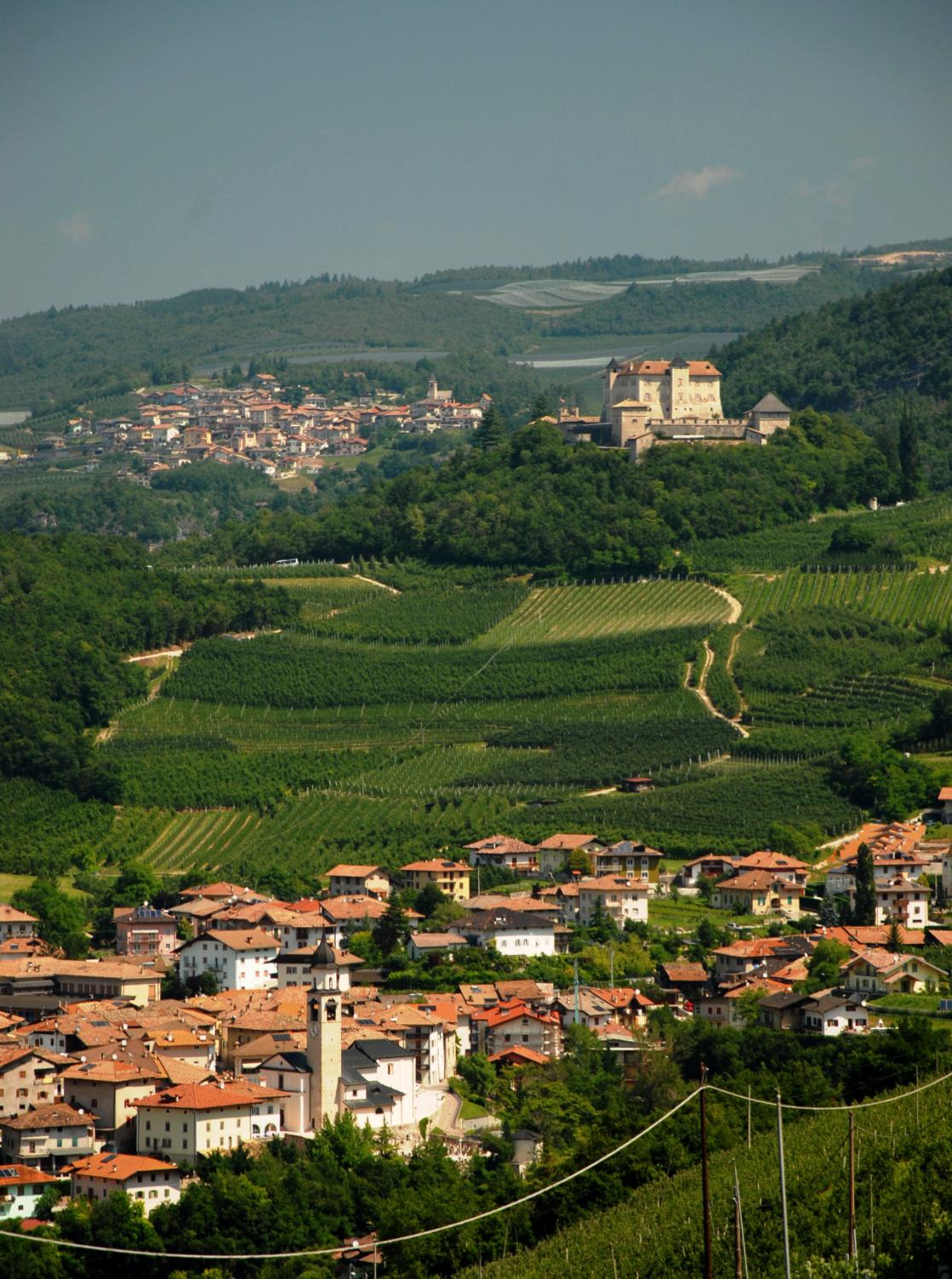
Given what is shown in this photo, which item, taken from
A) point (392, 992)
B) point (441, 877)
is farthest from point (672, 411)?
point (392, 992)

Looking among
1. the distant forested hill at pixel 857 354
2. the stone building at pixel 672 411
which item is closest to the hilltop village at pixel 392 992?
the stone building at pixel 672 411

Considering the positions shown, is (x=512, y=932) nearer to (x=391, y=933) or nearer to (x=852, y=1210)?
(x=391, y=933)

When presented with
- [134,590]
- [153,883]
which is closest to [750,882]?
[153,883]

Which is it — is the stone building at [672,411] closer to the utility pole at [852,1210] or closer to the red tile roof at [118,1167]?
the red tile roof at [118,1167]

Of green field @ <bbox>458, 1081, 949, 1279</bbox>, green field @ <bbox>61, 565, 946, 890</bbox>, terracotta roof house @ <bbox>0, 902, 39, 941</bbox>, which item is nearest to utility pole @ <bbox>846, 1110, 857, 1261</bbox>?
green field @ <bbox>458, 1081, 949, 1279</bbox>

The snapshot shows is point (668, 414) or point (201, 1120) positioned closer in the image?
point (201, 1120)

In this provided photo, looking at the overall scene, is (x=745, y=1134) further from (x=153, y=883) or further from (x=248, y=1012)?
(x=153, y=883)
